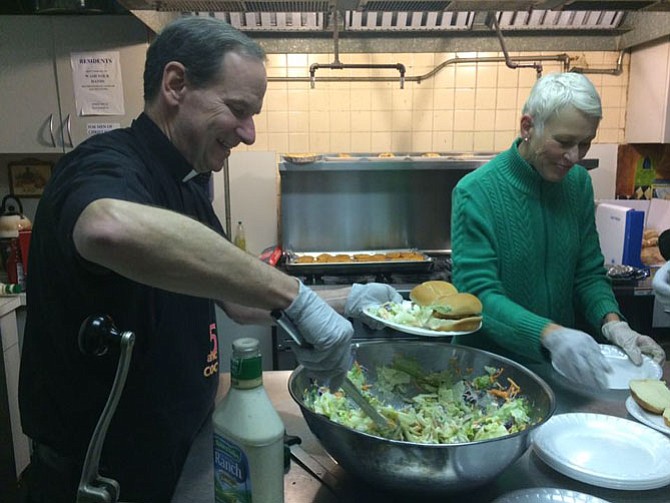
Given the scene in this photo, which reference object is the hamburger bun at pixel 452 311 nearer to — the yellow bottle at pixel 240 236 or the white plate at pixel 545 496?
the white plate at pixel 545 496

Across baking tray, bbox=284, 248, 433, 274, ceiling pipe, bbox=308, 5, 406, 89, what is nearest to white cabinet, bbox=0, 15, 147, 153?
ceiling pipe, bbox=308, 5, 406, 89

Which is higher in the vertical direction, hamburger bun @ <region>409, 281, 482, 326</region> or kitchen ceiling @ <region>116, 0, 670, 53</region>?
kitchen ceiling @ <region>116, 0, 670, 53</region>

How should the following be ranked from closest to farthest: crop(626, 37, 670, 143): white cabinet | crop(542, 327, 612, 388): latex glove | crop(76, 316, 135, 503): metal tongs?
1. crop(76, 316, 135, 503): metal tongs
2. crop(542, 327, 612, 388): latex glove
3. crop(626, 37, 670, 143): white cabinet

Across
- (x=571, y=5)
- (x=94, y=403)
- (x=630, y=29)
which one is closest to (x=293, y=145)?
(x=571, y=5)

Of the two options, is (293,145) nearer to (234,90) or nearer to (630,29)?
(630,29)

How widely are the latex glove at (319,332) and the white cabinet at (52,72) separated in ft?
7.05

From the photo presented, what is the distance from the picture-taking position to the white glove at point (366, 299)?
1243 millimetres

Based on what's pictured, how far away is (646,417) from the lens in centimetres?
114

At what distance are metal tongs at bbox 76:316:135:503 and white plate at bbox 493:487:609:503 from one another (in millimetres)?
577

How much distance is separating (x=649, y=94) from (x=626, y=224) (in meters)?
0.76

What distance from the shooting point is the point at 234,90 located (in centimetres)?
107

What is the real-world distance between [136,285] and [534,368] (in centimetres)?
104

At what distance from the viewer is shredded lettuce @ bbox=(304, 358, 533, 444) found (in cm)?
95

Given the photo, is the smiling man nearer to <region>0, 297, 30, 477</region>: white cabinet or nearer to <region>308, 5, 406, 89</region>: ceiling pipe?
<region>0, 297, 30, 477</region>: white cabinet
